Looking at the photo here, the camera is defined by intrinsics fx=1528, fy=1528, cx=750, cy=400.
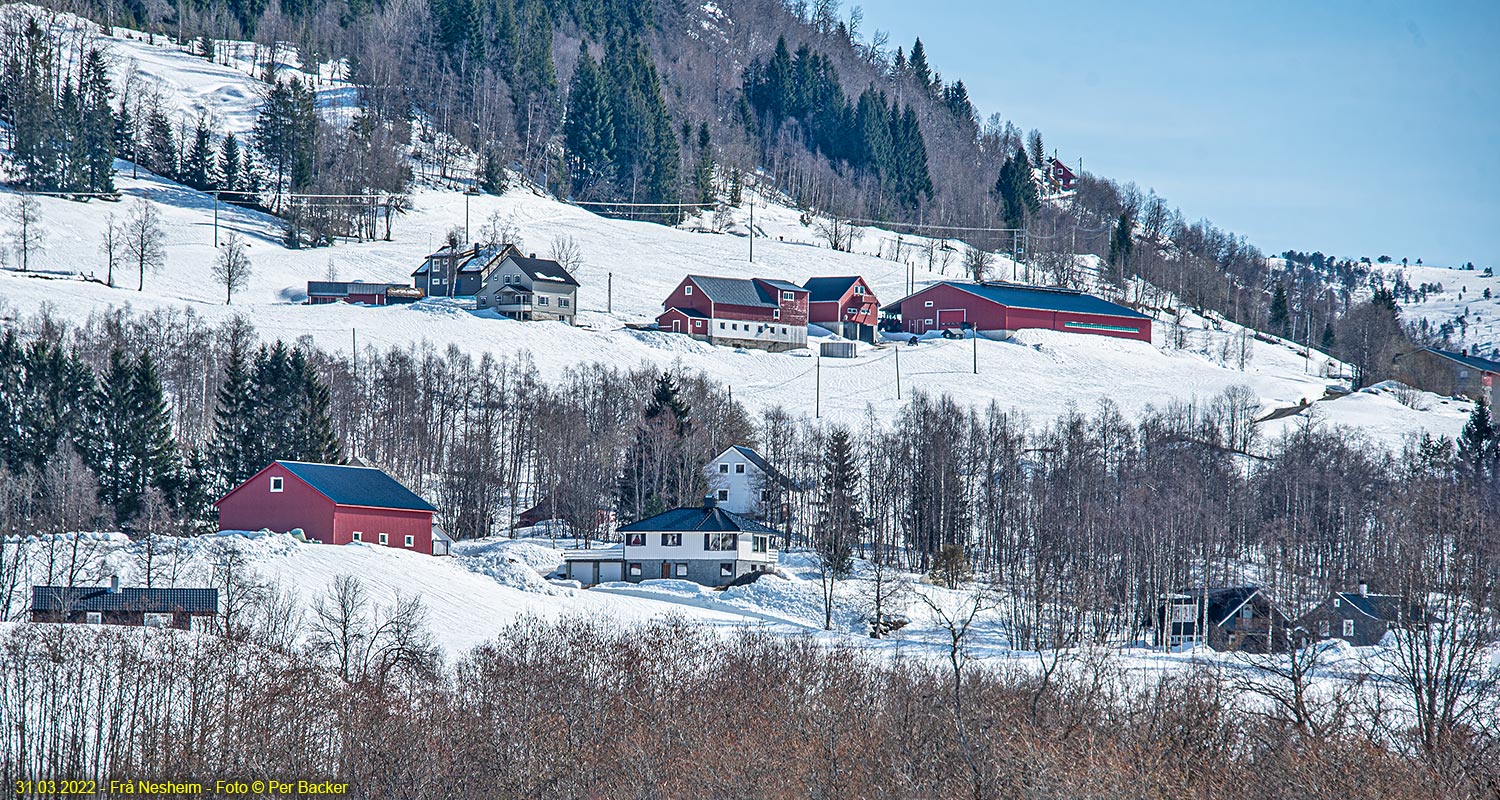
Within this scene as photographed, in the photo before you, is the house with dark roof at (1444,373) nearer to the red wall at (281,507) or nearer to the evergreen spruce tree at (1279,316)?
the evergreen spruce tree at (1279,316)

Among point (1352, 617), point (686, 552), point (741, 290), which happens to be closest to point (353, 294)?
point (741, 290)

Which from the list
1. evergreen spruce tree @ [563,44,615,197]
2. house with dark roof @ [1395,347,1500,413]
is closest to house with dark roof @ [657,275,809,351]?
house with dark roof @ [1395,347,1500,413]

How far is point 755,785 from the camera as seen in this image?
29.2m

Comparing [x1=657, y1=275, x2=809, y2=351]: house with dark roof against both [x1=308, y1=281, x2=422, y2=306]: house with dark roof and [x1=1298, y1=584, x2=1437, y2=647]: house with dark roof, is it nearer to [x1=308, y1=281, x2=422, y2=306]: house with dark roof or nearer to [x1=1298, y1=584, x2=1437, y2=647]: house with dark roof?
[x1=308, y1=281, x2=422, y2=306]: house with dark roof

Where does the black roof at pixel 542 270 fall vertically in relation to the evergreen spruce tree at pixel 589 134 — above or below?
below

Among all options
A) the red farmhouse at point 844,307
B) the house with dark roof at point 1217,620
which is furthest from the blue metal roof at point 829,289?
the house with dark roof at point 1217,620

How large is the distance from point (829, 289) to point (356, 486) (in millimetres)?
54951

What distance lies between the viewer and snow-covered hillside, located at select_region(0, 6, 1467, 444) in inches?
3351

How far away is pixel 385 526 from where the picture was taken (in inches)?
2190

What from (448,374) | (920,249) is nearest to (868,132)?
(920,249)

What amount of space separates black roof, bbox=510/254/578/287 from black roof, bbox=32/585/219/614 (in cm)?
5693

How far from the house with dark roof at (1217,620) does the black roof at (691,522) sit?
16698 mm

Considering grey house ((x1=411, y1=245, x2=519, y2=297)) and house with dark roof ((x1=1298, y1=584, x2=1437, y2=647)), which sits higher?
grey house ((x1=411, y1=245, x2=519, y2=297))

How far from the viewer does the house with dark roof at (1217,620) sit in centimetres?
5253
